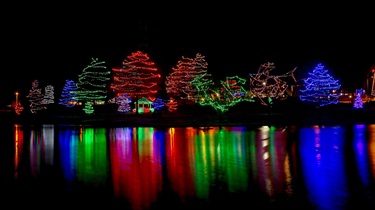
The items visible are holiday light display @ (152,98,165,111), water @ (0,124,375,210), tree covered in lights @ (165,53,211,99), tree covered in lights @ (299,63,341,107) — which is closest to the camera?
water @ (0,124,375,210)

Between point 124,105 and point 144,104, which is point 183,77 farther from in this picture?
point 124,105

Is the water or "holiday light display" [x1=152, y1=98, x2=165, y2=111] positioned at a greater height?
"holiday light display" [x1=152, y1=98, x2=165, y2=111]

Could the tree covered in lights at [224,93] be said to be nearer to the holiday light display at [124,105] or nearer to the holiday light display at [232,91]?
the holiday light display at [232,91]

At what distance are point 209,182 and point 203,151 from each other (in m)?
5.31

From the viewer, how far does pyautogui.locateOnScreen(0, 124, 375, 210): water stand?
7055mm

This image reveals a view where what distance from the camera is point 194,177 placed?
30.2 feet

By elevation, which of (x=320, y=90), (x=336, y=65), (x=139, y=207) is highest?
(x=336, y=65)

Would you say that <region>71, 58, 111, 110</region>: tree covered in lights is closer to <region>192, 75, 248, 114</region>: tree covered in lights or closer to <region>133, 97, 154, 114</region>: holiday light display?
<region>133, 97, 154, 114</region>: holiday light display

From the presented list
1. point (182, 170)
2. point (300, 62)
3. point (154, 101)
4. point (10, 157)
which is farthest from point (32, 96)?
point (182, 170)

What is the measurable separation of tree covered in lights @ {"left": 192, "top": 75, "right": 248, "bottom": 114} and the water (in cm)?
2093

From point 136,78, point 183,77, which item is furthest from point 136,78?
point 183,77

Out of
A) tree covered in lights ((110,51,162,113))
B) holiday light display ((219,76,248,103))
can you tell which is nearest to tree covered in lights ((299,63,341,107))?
holiday light display ((219,76,248,103))

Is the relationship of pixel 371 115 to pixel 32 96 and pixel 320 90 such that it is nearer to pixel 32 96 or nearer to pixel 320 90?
pixel 320 90

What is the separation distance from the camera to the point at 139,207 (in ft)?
22.0
